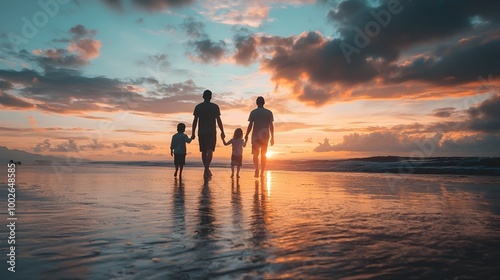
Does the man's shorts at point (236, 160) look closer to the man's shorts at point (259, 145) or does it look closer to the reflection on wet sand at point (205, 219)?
the man's shorts at point (259, 145)

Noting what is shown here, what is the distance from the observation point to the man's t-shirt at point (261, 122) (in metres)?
12.4

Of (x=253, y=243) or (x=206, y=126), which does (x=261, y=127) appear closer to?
(x=206, y=126)

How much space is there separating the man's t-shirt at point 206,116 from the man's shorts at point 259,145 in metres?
1.94

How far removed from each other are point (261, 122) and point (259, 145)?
0.84 m

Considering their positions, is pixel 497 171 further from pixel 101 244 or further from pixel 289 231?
pixel 101 244

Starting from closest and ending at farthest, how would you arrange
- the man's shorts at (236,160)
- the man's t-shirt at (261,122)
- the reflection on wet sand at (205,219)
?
the reflection on wet sand at (205,219)
the man's t-shirt at (261,122)
the man's shorts at (236,160)

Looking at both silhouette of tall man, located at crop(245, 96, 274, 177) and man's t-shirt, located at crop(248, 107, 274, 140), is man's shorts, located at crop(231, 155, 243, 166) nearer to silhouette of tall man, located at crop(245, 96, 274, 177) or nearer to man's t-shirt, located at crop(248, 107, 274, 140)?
silhouette of tall man, located at crop(245, 96, 274, 177)

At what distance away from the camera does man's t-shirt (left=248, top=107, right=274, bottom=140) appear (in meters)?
12.4

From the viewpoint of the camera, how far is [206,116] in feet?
36.6

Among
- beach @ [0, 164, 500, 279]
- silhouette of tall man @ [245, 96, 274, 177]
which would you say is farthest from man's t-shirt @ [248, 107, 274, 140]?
beach @ [0, 164, 500, 279]

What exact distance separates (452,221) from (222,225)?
103 inches

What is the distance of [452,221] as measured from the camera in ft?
12.8

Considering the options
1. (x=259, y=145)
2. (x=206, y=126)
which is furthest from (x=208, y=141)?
(x=259, y=145)

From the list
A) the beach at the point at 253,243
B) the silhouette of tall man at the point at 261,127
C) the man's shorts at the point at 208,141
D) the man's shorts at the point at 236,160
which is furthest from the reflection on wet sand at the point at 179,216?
the man's shorts at the point at 236,160
